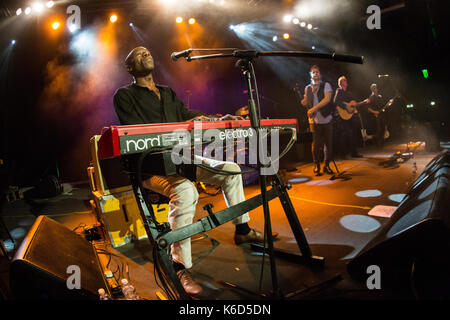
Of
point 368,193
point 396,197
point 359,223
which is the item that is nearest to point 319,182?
point 368,193

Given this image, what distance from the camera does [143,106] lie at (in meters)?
2.19

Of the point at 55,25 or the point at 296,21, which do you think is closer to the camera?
the point at 55,25


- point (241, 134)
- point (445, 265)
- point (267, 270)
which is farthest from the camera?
point (267, 270)

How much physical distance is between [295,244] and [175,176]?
124 centimetres

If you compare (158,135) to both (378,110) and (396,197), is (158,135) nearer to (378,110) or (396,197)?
(396,197)

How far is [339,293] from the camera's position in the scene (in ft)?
4.68

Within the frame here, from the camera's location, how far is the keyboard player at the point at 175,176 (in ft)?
5.54

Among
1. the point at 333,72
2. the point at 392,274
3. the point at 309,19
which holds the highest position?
the point at 309,19

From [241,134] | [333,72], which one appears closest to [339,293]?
[241,134]

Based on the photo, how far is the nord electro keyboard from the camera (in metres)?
1.21

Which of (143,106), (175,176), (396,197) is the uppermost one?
(143,106)

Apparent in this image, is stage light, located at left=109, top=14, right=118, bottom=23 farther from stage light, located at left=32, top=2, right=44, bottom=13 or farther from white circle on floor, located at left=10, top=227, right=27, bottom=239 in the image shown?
white circle on floor, located at left=10, top=227, right=27, bottom=239

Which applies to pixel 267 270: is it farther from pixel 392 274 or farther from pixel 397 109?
pixel 397 109
